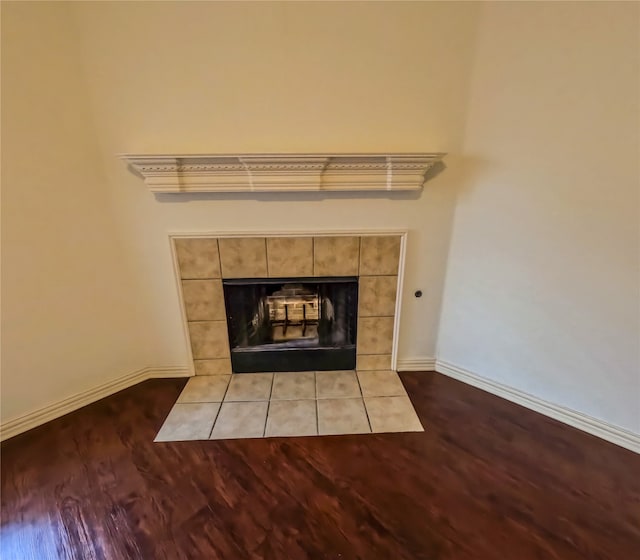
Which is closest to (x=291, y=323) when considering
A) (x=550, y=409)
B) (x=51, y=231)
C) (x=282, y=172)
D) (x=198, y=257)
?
(x=198, y=257)

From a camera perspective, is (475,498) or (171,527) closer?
(171,527)

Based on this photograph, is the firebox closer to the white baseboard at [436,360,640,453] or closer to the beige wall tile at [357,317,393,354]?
the beige wall tile at [357,317,393,354]

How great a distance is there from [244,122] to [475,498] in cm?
205

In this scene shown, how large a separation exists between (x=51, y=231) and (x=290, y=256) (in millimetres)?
1216

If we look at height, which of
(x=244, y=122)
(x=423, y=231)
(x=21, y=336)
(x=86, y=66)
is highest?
(x=86, y=66)

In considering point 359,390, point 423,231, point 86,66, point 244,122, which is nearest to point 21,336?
point 86,66

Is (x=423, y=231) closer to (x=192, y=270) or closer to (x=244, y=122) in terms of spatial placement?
(x=244, y=122)

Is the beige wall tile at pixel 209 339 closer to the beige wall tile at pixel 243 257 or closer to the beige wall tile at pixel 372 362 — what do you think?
the beige wall tile at pixel 243 257

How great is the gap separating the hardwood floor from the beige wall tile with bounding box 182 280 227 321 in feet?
2.03

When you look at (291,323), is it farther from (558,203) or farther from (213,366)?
(558,203)

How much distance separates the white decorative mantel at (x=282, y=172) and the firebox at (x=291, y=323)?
0.63 metres

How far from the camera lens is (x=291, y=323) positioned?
2.33 m

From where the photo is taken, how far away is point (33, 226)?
1.62m

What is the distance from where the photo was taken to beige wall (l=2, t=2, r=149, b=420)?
58.4 inches
